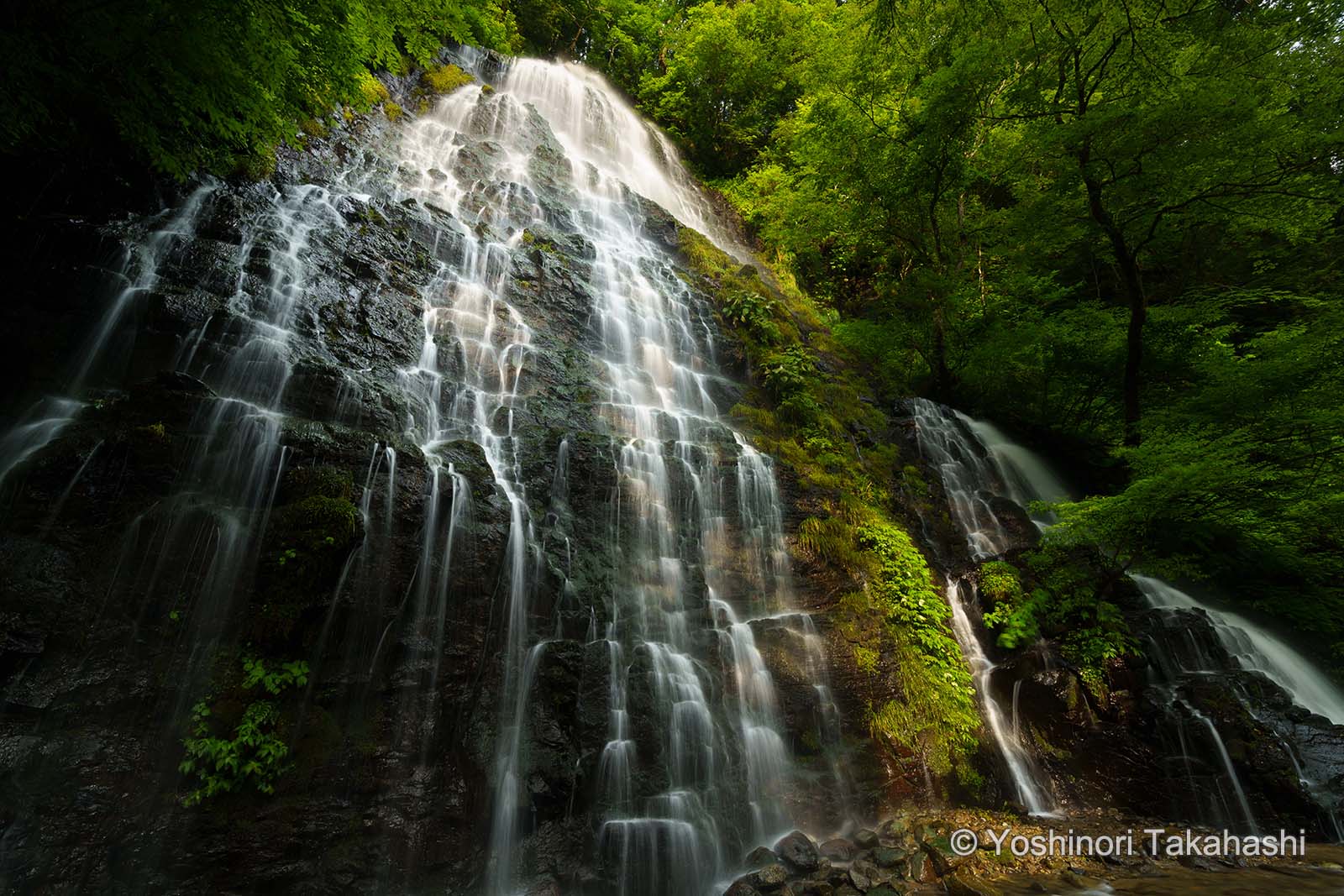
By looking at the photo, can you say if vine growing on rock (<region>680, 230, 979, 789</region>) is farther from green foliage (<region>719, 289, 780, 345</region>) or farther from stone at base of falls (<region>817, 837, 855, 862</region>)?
stone at base of falls (<region>817, 837, 855, 862</region>)

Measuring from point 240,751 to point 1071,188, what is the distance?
1289 cm

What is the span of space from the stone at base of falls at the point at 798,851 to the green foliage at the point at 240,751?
418 centimetres

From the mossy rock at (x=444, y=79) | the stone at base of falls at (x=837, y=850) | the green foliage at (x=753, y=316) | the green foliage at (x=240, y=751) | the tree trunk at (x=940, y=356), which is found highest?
the mossy rock at (x=444, y=79)

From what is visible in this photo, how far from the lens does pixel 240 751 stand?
392 cm

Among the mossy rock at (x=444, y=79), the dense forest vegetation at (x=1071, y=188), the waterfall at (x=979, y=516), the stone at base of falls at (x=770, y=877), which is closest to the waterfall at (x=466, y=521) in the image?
the stone at base of falls at (x=770, y=877)

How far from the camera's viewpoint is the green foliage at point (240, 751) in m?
3.80

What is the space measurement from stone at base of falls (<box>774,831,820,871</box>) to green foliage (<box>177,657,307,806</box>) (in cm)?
418

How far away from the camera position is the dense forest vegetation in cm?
522

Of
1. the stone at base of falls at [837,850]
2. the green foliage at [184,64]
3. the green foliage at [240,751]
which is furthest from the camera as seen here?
the stone at base of falls at [837,850]

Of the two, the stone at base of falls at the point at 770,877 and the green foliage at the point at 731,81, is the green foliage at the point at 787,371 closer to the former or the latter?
the stone at base of falls at the point at 770,877

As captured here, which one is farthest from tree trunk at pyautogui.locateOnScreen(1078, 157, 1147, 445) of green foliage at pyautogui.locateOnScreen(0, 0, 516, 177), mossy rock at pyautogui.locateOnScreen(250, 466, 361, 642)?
mossy rock at pyautogui.locateOnScreen(250, 466, 361, 642)

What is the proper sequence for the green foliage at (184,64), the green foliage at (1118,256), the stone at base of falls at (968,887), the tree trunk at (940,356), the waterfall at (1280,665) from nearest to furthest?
the stone at base of falls at (968,887), the green foliage at (184,64), the green foliage at (1118,256), the waterfall at (1280,665), the tree trunk at (940,356)

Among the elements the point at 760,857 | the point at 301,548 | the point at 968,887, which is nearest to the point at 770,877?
the point at 760,857

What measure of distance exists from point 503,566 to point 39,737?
3.31 meters
